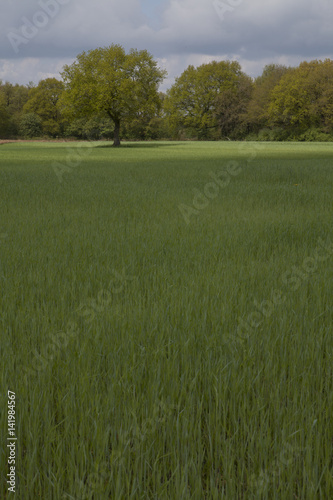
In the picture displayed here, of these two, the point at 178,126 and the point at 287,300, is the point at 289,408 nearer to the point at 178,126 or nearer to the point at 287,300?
the point at 287,300

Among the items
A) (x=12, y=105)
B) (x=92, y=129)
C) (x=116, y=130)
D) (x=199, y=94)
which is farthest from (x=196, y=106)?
(x=116, y=130)

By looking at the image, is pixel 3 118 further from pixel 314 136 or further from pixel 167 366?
pixel 167 366

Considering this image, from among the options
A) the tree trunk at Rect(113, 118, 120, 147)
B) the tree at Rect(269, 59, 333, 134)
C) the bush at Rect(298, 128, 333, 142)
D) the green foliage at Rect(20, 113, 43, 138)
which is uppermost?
the tree at Rect(269, 59, 333, 134)

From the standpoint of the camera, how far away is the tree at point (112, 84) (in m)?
44.2

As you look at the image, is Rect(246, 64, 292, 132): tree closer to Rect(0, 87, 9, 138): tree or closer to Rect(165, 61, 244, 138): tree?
Rect(165, 61, 244, 138): tree

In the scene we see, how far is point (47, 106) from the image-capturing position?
323ft

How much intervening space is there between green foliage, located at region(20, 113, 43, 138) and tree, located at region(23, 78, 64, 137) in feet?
5.20

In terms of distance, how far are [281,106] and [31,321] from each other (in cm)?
8637

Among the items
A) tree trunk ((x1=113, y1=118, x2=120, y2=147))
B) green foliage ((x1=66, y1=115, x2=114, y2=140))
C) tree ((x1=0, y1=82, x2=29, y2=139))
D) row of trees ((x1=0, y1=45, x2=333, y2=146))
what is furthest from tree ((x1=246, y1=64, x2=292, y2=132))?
tree ((x1=0, y1=82, x2=29, y2=139))

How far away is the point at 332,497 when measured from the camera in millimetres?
1692

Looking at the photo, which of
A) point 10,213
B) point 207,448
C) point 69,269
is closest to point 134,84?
point 10,213

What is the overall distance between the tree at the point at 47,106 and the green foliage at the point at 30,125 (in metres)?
1.59

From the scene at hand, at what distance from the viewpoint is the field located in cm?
180

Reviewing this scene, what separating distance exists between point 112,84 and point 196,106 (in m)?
56.2
